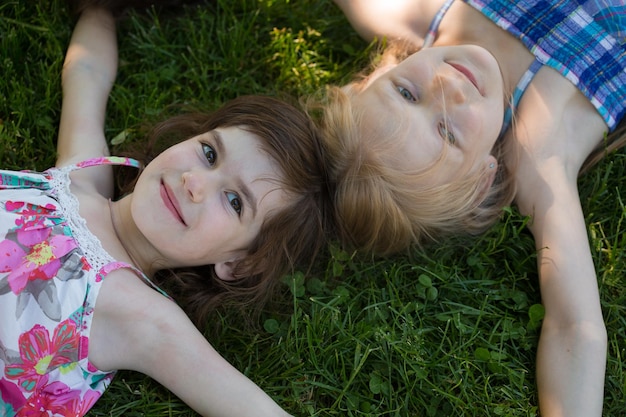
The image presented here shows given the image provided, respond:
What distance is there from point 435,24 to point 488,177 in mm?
851

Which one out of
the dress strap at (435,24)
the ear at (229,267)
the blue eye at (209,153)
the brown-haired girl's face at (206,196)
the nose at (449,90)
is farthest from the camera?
the dress strap at (435,24)

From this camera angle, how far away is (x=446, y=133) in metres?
2.98

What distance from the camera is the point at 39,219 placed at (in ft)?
8.61

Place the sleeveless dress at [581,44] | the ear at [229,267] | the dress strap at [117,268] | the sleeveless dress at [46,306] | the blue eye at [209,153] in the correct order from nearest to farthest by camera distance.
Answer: the sleeveless dress at [46,306]
the dress strap at [117,268]
the blue eye at [209,153]
the ear at [229,267]
the sleeveless dress at [581,44]

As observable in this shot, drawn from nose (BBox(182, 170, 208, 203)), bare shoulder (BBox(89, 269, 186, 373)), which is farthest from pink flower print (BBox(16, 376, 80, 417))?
nose (BBox(182, 170, 208, 203))

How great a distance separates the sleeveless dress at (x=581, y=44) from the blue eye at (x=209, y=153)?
1428mm

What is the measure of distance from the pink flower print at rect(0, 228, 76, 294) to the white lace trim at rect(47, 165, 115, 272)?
0.17 ft

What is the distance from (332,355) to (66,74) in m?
1.80

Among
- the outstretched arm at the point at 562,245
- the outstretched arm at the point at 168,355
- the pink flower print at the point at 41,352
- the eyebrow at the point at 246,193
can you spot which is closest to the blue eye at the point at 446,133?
the outstretched arm at the point at 562,245

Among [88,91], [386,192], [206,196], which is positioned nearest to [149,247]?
[206,196]

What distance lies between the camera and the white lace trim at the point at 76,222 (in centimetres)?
261

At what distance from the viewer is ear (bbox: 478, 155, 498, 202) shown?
3184mm

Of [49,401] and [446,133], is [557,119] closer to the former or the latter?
[446,133]

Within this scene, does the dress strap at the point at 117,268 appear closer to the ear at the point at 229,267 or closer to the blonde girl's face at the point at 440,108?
the ear at the point at 229,267
